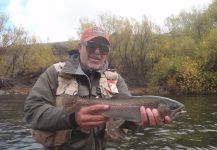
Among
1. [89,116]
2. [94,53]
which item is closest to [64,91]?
[94,53]

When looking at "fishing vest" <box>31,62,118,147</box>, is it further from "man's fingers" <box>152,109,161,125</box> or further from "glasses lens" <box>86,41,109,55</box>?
"man's fingers" <box>152,109,161,125</box>

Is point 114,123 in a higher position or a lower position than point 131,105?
lower

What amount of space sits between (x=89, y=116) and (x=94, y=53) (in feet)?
5.04

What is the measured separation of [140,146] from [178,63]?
3558 centimetres

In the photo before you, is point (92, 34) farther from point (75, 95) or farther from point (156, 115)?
point (156, 115)

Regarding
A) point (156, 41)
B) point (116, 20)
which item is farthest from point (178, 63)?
point (116, 20)

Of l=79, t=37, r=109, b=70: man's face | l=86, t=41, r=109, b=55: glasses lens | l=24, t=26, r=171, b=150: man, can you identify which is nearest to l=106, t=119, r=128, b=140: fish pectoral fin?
l=24, t=26, r=171, b=150: man

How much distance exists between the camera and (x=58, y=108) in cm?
407

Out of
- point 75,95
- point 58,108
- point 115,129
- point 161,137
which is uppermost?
point 75,95

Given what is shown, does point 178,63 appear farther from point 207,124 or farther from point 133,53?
point 207,124

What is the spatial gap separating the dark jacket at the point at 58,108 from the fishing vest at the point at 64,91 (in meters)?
0.06

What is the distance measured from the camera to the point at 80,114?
3.61m

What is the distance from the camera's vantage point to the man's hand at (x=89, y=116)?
355cm

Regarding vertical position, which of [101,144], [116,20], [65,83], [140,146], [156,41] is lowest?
[140,146]
